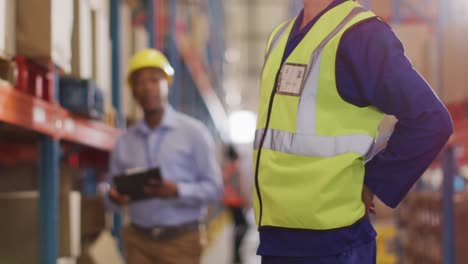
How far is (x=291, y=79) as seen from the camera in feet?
7.13

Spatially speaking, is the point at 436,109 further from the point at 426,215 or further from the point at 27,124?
the point at 426,215

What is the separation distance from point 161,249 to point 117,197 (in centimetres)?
47

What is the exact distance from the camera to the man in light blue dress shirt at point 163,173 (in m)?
4.14

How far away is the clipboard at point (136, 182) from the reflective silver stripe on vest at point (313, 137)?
6.63 feet

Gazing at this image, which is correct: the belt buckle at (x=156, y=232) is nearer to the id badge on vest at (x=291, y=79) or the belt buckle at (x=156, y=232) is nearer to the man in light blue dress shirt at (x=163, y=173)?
the man in light blue dress shirt at (x=163, y=173)

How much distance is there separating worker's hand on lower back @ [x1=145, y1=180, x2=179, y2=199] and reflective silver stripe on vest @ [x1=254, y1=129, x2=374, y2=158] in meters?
2.02

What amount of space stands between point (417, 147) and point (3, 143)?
157 inches

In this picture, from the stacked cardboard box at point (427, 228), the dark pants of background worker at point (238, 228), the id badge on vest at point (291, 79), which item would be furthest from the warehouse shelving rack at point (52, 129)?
the dark pants of background worker at point (238, 228)

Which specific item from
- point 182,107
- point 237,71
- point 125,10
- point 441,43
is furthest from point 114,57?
point 237,71

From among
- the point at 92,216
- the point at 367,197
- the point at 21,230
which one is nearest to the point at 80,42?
the point at 21,230

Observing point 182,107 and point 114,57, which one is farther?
point 182,107

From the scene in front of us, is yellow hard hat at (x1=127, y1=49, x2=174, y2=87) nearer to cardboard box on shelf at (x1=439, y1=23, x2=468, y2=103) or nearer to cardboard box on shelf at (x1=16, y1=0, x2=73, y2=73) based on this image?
cardboard box on shelf at (x1=16, y1=0, x2=73, y2=73)

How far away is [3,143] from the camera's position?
5.43 m

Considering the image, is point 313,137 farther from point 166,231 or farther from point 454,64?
point 454,64
